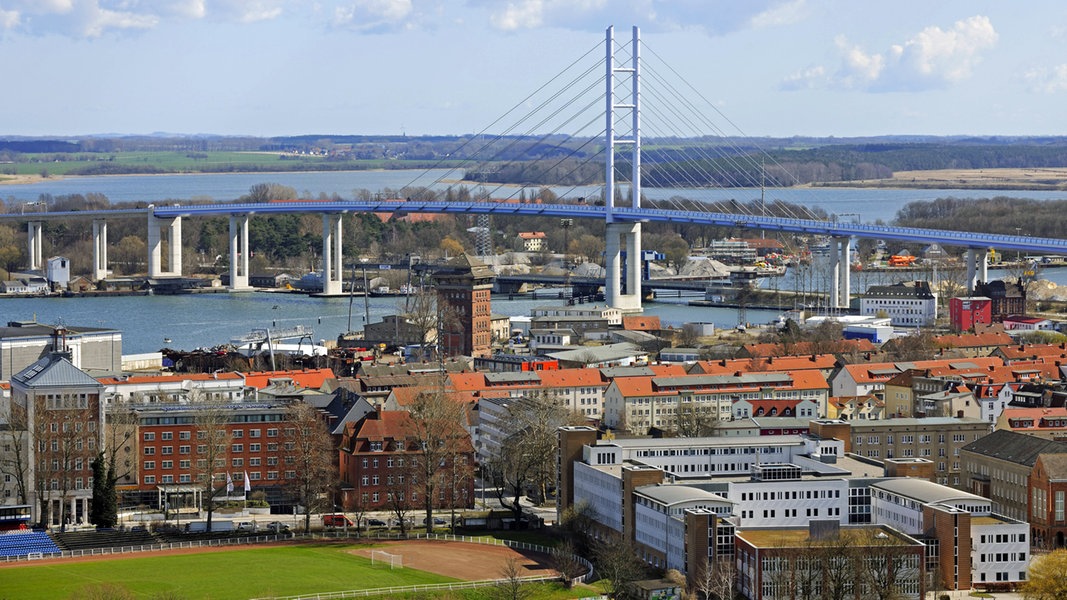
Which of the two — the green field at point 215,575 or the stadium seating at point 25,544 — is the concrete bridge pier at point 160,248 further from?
the green field at point 215,575

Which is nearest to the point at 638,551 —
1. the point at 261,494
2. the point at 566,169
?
the point at 261,494

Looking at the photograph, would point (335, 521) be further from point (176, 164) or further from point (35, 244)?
point (176, 164)

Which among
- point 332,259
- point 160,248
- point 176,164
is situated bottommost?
point 332,259

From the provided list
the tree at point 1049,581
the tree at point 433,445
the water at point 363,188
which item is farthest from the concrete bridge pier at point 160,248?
the tree at point 1049,581

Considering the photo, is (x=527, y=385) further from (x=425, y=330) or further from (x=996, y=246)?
(x=996, y=246)

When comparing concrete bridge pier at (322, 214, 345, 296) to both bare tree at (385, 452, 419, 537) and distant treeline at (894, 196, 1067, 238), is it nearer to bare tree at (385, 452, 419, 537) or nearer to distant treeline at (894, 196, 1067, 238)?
distant treeline at (894, 196, 1067, 238)

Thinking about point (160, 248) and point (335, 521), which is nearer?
point (335, 521)

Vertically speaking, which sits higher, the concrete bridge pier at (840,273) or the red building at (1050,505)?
the concrete bridge pier at (840,273)

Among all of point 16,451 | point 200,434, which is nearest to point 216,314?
point 200,434
